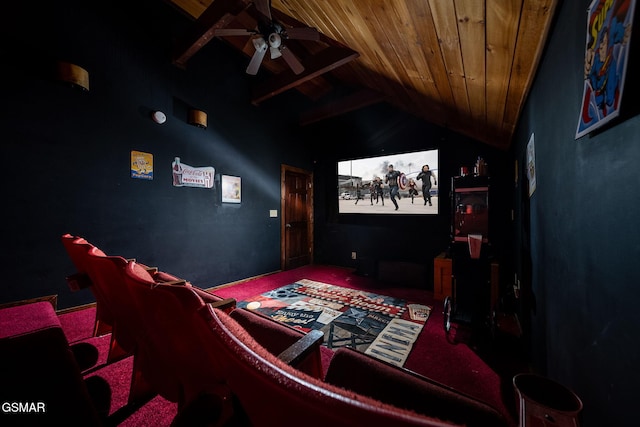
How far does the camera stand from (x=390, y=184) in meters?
4.97

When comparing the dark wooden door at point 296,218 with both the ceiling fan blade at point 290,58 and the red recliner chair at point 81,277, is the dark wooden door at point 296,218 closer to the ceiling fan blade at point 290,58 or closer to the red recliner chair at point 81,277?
the ceiling fan blade at point 290,58

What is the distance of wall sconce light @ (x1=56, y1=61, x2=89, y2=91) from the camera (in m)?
2.55

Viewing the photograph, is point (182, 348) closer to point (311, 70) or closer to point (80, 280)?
point (80, 280)

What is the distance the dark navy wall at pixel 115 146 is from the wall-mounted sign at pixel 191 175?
82 mm

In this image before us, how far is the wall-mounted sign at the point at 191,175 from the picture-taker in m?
3.57

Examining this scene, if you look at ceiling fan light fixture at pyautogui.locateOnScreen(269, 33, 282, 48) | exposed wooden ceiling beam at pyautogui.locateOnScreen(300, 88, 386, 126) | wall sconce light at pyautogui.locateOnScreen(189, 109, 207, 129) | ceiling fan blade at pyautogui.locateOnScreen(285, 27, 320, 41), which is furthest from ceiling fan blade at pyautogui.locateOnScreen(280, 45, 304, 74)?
exposed wooden ceiling beam at pyautogui.locateOnScreen(300, 88, 386, 126)

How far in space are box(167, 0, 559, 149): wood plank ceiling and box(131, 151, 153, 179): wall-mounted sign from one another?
5.08 ft

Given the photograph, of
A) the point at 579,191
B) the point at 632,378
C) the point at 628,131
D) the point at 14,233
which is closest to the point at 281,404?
the point at 632,378

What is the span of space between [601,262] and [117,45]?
4.80m

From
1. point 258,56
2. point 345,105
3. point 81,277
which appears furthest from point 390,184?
point 81,277

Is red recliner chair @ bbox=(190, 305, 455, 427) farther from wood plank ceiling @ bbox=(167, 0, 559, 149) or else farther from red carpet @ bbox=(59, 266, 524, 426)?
wood plank ceiling @ bbox=(167, 0, 559, 149)

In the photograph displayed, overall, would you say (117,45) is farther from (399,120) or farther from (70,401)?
(399,120)

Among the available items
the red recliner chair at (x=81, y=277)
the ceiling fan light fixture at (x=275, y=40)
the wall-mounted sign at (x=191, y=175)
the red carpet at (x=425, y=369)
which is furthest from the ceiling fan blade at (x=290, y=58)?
the red carpet at (x=425, y=369)

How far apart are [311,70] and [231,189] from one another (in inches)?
93.2
